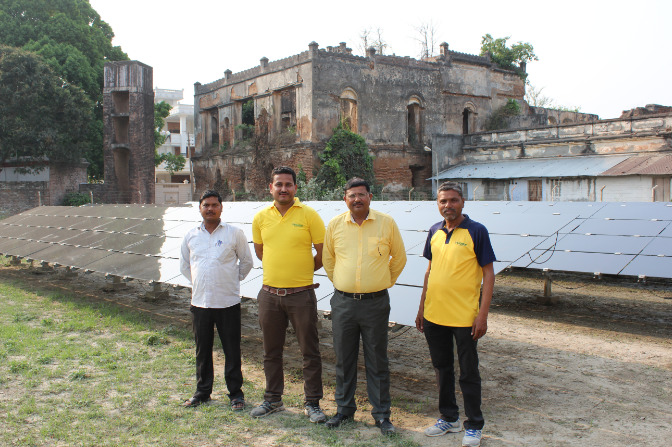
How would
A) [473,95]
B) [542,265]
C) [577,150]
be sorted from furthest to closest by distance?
[473,95], [577,150], [542,265]

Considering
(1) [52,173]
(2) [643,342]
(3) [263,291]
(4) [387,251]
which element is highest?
(1) [52,173]

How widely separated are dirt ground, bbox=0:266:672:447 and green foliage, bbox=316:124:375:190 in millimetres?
Result: 15194

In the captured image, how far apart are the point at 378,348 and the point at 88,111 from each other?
25059 millimetres

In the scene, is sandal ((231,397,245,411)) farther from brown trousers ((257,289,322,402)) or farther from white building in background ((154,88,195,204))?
white building in background ((154,88,195,204))

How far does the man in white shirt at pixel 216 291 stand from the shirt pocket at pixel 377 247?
1.20m

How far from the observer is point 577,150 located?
2500cm

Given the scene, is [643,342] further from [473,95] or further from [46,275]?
[473,95]

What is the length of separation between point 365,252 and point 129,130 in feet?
78.7

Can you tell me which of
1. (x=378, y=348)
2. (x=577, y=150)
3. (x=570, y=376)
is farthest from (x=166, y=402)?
(x=577, y=150)

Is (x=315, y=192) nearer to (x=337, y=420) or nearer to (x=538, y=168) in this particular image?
(x=538, y=168)

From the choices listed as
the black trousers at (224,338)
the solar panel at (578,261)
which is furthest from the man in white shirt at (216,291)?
the solar panel at (578,261)

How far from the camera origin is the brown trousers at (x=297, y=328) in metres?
4.58

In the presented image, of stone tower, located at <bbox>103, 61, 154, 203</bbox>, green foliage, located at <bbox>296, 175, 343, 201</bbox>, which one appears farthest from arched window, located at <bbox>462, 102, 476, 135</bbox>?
stone tower, located at <bbox>103, 61, 154, 203</bbox>

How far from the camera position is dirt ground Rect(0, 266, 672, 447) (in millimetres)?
4598
